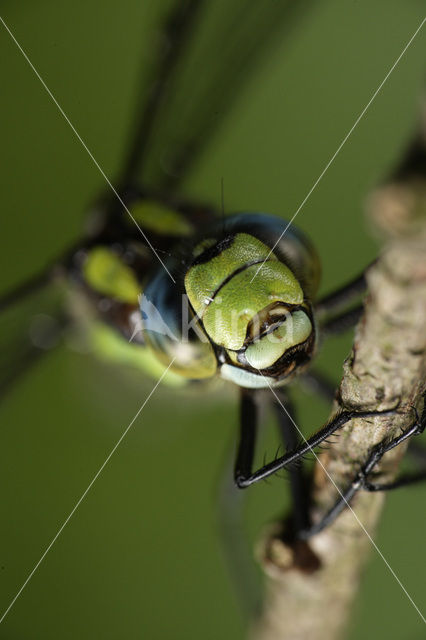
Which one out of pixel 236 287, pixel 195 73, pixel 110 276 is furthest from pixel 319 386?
pixel 195 73

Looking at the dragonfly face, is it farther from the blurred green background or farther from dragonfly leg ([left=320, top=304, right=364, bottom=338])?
the blurred green background

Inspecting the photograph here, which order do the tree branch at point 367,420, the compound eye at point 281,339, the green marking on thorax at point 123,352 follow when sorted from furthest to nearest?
the green marking on thorax at point 123,352, the compound eye at point 281,339, the tree branch at point 367,420

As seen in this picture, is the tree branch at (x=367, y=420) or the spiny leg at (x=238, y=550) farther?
the spiny leg at (x=238, y=550)

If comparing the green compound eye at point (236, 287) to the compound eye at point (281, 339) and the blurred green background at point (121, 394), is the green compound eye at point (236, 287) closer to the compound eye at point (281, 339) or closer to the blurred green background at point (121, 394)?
the compound eye at point (281, 339)

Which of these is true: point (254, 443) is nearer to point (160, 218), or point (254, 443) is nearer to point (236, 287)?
point (236, 287)

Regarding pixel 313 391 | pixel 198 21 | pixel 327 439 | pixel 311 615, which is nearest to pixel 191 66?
pixel 198 21

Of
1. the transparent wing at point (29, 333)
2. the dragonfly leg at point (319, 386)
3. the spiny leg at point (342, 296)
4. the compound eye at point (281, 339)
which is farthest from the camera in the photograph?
the transparent wing at point (29, 333)

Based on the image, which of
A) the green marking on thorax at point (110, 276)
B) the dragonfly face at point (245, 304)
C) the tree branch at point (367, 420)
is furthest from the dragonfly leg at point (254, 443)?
the green marking on thorax at point (110, 276)

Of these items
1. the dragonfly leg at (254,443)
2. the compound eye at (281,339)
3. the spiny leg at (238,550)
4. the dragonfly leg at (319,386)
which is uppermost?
the compound eye at (281,339)
